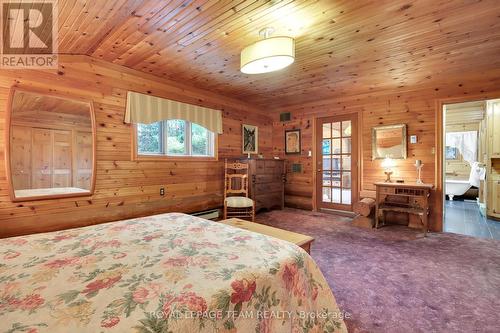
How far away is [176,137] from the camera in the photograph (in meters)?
3.90

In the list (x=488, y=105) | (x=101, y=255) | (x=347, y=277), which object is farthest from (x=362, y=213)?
(x=101, y=255)

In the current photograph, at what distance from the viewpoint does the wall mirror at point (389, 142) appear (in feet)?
13.1

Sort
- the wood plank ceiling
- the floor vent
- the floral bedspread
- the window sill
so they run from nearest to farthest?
the floral bedspread → the wood plank ceiling → the window sill → the floor vent

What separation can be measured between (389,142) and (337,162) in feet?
3.25

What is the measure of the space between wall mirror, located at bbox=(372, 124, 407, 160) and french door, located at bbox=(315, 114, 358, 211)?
35 centimetres

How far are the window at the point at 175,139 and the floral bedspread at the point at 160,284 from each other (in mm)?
2240

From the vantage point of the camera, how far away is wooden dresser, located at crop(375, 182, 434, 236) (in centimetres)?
349

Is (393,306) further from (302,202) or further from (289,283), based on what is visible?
(302,202)

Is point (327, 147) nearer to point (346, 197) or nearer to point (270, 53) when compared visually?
point (346, 197)

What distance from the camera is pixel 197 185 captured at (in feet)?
13.2

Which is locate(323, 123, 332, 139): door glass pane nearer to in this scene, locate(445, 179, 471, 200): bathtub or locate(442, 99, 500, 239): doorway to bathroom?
locate(442, 99, 500, 239): doorway to bathroom

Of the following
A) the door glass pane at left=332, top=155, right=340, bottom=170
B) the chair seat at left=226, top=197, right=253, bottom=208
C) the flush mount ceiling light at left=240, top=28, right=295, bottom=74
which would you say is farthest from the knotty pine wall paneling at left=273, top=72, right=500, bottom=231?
the flush mount ceiling light at left=240, top=28, right=295, bottom=74

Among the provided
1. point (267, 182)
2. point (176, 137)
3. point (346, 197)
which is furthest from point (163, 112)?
point (346, 197)

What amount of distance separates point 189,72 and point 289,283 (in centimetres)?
311
